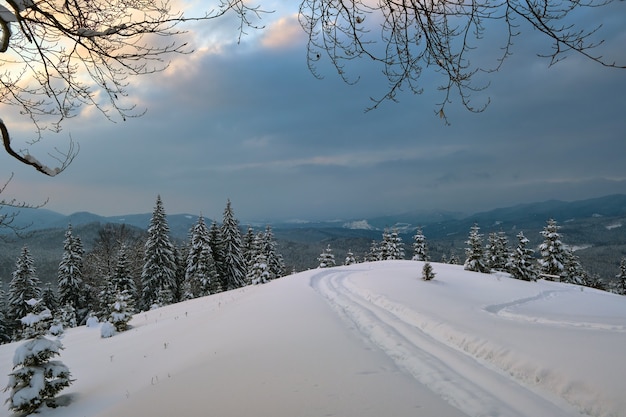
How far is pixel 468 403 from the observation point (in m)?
4.36

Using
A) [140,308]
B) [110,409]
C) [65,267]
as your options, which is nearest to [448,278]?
[110,409]

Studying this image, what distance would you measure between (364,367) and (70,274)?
39732mm

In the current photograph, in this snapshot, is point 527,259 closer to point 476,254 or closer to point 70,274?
point 476,254

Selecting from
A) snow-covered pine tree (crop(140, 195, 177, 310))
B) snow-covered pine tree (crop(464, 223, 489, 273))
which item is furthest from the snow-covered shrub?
snow-covered pine tree (crop(464, 223, 489, 273))

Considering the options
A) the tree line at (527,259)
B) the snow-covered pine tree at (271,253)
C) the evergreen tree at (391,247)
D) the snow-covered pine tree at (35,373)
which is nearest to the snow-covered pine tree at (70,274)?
the snow-covered pine tree at (271,253)

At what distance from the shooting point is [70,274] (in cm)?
3528

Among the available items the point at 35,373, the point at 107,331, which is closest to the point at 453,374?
the point at 35,373

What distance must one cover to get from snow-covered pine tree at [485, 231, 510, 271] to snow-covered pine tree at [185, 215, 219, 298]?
28877 mm

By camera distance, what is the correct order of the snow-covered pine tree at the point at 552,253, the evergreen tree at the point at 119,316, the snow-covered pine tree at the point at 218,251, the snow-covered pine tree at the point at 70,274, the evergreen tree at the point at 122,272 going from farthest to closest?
the snow-covered pine tree at the point at 218,251
the snow-covered pine tree at the point at 70,274
the evergreen tree at the point at 122,272
the snow-covered pine tree at the point at 552,253
the evergreen tree at the point at 119,316

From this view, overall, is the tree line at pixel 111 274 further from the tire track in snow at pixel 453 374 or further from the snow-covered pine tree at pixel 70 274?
the tire track in snow at pixel 453 374

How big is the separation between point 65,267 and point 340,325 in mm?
37473

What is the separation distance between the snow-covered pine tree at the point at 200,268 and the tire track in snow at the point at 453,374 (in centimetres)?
2749

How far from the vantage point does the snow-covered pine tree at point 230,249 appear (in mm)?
39344

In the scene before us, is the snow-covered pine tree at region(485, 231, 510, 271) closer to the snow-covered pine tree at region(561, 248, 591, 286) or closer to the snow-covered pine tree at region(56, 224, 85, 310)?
the snow-covered pine tree at region(561, 248, 591, 286)
